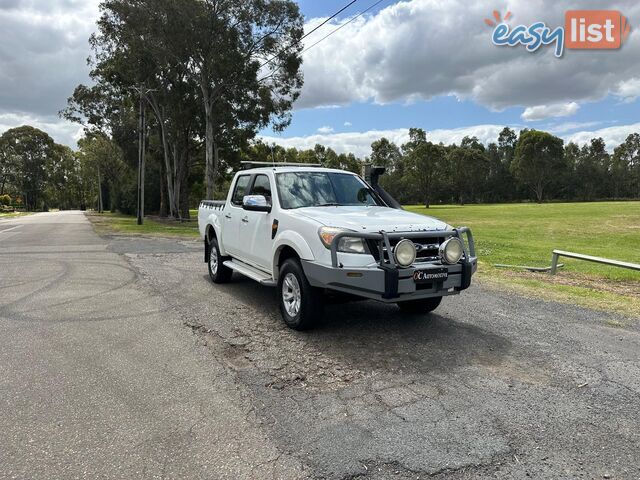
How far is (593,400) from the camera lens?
3826 millimetres

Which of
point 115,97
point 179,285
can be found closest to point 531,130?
point 115,97

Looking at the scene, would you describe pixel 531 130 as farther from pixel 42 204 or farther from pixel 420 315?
→ pixel 42 204

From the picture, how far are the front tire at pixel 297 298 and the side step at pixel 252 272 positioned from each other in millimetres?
371

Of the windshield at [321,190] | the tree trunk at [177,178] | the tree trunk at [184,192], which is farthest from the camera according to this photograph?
the tree trunk at [184,192]

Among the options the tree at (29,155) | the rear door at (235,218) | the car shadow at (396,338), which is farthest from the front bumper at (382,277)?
the tree at (29,155)

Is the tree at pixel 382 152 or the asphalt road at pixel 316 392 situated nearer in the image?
the asphalt road at pixel 316 392

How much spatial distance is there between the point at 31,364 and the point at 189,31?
2504 cm

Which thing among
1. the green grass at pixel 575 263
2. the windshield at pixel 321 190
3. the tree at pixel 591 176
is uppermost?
the tree at pixel 591 176

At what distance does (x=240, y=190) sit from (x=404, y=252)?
3944mm

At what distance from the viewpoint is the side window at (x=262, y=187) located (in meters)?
6.83

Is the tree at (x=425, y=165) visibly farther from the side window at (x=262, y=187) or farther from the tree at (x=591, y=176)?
the side window at (x=262, y=187)

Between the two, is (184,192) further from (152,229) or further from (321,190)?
(321,190)

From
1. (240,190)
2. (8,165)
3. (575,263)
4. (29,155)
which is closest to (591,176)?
(575,263)

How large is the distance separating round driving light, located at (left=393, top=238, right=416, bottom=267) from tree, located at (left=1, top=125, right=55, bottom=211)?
107041 millimetres
